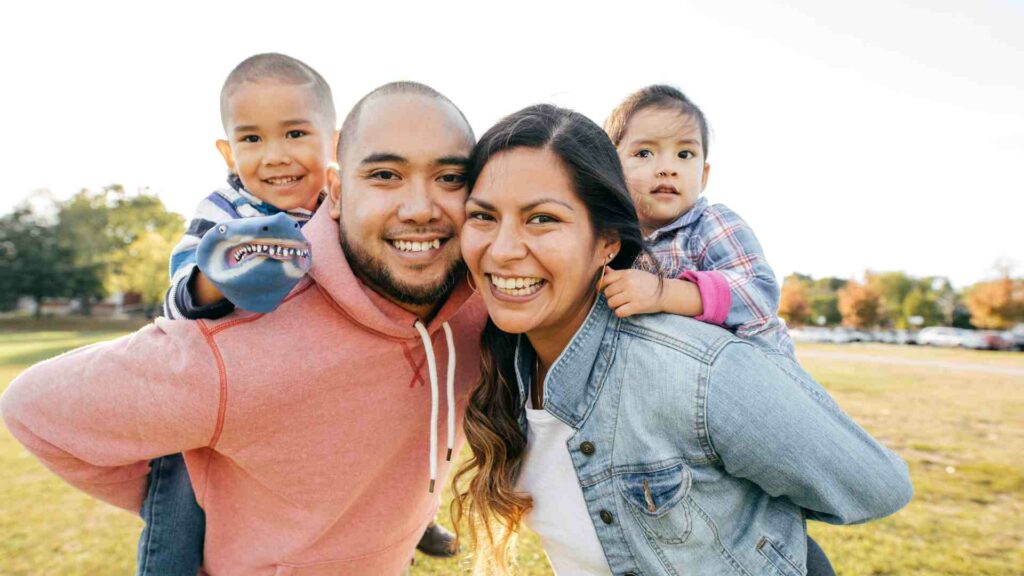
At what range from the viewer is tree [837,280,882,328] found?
61.0 meters

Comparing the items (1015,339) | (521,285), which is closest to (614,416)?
(521,285)

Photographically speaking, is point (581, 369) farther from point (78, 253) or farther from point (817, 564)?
point (78, 253)

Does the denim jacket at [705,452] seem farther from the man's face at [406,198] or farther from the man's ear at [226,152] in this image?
the man's ear at [226,152]

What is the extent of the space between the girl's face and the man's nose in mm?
1163

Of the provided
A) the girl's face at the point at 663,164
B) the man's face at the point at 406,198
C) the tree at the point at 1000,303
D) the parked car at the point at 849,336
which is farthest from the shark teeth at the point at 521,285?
the tree at the point at 1000,303

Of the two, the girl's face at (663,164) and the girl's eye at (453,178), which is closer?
Result: the girl's eye at (453,178)

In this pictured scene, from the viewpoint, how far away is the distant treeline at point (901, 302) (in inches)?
2060

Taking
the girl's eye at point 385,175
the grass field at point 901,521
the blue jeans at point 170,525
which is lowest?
the grass field at point 901,521

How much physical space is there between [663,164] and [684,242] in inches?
16.9

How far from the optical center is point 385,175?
2.43m

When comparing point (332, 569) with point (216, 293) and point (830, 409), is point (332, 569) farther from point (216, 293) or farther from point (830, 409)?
point (830, 409)

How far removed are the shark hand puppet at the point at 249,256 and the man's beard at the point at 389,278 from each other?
51cm

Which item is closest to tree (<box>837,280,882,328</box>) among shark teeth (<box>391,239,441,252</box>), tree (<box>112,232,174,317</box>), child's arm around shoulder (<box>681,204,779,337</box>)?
tree (<box>112,232,174,317</box>)

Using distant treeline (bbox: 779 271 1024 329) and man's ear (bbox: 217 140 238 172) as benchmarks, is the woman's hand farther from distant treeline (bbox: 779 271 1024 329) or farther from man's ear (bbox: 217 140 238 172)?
distant treeline (bbox: 779 271 1024 329)
